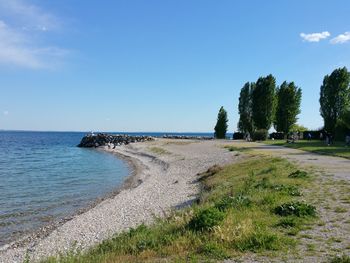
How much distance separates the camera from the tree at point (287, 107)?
2847 inches

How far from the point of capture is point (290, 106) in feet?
237

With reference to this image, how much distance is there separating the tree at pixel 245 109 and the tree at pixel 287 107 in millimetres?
9314

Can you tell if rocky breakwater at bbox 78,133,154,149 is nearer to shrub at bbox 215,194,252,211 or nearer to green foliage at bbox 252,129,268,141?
green foliage at bbox 252,129,268,141

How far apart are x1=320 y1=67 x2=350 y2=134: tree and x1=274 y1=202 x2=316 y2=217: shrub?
53131 millimetres

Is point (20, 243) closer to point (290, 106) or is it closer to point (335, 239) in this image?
point (335, 239)

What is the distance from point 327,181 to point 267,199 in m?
5.59

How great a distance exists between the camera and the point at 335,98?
61.0 meters

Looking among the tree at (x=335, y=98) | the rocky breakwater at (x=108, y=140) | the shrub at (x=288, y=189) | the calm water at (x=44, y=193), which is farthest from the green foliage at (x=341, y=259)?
the rocky breakwater at (x=108, y=140)

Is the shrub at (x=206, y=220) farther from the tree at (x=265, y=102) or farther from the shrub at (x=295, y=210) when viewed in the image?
the tree at (x=265, y=102)

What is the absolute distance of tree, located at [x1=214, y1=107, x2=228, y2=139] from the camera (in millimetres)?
92250

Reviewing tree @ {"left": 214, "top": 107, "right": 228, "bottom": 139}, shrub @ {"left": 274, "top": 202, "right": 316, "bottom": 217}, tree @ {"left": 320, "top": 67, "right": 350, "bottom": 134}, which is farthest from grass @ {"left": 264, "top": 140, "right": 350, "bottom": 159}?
tree @ {"left": 214, "top": 107, "right": 228, "bottom": 139}

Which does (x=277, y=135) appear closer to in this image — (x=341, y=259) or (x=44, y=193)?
(x=44, y=193)

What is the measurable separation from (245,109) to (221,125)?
10.5 meters

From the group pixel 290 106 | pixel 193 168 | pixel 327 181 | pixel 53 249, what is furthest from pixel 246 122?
pixel 53 249
